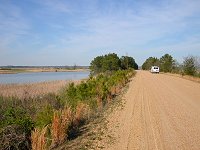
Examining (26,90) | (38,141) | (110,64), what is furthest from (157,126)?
(110,64)

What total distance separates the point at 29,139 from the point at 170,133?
4815 millimetres

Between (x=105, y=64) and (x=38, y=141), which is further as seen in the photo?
(x=105, y=64)

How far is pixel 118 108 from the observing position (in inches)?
663

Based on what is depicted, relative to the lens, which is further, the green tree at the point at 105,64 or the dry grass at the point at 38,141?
the green tree at the point at 105,64

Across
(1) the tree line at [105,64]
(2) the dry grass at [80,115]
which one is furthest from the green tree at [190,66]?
(2) the dry grass at [80,115]

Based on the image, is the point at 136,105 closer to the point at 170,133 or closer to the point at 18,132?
the point at 170,133

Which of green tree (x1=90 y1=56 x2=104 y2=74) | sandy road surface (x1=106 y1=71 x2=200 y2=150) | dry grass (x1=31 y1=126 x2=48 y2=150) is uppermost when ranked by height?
green tree (x1=90 y1=56 x2=104 y2=74)

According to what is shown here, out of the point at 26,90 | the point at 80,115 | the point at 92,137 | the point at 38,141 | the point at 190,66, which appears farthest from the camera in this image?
the point at 190,66

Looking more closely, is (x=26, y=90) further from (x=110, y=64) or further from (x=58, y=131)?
(x=110, y=64)

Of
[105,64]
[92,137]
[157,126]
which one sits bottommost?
[92,137]

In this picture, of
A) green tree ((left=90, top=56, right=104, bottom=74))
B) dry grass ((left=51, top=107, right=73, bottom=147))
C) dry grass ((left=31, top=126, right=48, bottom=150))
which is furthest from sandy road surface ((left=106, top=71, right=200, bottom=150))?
green tree ((left=90, top=56, right=104, bottom=74))

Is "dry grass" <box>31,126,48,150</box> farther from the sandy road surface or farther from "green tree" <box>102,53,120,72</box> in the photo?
"green tree" <box>102,53,120,72</box>

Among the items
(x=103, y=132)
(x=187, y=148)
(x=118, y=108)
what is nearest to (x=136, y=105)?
(x=118, y=108)

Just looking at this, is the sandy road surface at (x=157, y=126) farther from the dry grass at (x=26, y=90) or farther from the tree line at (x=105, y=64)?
the tree line at (x=105, y=64)
